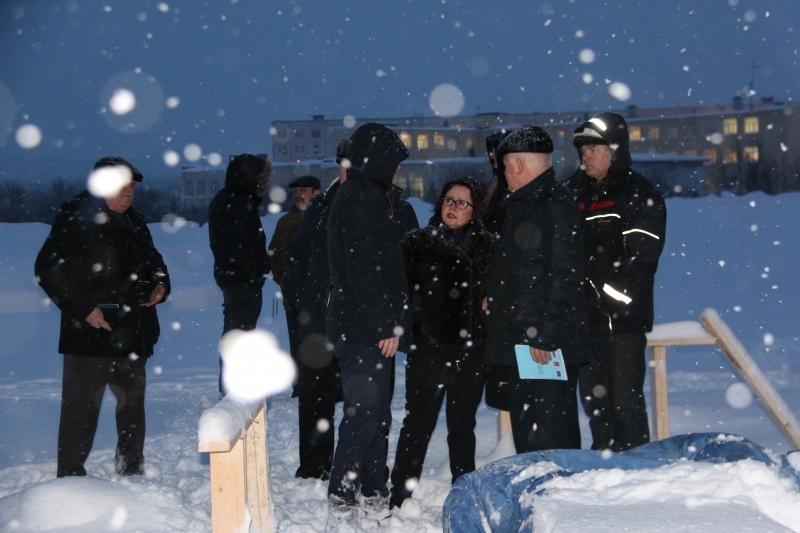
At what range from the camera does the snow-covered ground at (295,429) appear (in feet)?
6.88

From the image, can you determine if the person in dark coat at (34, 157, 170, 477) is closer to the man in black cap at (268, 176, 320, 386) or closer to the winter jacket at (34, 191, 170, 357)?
the winter jacket at (34, 191, 170, 357)

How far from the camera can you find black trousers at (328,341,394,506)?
373 centimetres

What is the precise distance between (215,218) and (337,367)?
186 cm

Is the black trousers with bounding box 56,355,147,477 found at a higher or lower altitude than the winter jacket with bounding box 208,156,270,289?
lower

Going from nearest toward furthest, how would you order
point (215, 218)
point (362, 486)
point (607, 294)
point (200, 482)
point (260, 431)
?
point (260, 431), point (362, 486), point (607, 294), point (200, 482), point (215, 218)

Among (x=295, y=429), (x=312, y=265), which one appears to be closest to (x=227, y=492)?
(x=312, y=265)

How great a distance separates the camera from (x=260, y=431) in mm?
3459

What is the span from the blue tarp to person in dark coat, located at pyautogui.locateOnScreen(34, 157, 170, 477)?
8.84 feet

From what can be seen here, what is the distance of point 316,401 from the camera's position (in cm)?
446

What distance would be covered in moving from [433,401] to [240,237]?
2.38 m

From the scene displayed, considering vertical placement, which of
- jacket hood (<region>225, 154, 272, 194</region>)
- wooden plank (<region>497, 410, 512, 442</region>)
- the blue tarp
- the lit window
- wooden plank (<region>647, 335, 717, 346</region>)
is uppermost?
the lit window

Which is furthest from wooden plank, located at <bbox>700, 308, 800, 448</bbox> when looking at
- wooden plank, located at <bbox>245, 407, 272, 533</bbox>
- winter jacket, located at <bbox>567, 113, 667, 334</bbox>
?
wooden plank, located at <bbox>245, 407, 272, 533</bbox>

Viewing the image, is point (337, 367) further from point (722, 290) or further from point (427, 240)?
point (722, 290)

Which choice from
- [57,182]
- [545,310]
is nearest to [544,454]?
[545,310]
